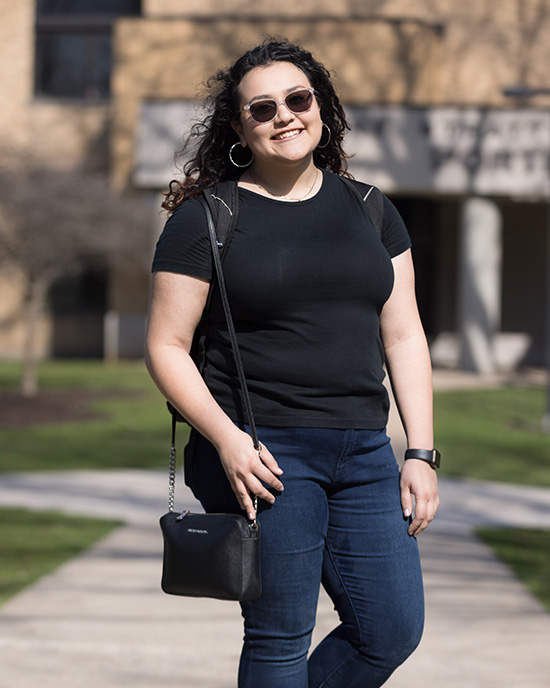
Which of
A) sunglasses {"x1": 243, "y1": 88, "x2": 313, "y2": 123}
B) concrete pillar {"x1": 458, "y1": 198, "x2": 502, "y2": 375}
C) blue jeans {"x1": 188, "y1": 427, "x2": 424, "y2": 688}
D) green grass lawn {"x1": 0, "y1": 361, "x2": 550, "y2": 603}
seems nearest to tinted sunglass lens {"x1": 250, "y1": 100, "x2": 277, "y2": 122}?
sunglasses {"x1": 243, "y1": 88, "x2": 313, "y2": 123}

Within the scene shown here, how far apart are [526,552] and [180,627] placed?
7.95 ft

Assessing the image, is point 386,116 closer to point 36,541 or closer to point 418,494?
point 36,541

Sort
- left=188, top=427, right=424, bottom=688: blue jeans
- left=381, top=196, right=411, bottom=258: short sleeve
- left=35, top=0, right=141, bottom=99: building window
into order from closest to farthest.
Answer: left=188, top=427, right=424, bottom=688: blue jeans → left=381, top=196, right=411, bottom=258: short sleeve → left=35, top=0, right=141, bottom=99: building window

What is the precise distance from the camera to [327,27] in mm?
21641

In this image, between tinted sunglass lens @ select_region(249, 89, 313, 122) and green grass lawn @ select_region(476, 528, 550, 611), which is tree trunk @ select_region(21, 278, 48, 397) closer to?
green grass lawn @ select_region(476, 528, 550, 611)

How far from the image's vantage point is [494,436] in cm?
1203

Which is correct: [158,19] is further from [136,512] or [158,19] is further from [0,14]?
[136,512]

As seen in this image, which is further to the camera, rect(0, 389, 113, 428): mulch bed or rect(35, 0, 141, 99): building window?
rect(35, 0, 141, 99): building window

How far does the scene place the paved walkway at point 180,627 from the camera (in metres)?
4.08

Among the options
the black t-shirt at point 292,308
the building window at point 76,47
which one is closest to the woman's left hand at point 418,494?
the black t-shirt at point 292,308

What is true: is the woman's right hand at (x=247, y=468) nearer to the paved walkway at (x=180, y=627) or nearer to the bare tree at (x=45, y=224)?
the paved walkway at (x=180, y=627)

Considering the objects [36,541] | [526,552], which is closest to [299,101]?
[526,552]

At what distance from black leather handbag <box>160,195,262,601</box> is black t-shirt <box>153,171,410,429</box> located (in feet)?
0.17

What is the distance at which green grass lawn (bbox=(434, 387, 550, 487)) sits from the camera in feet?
31.5
